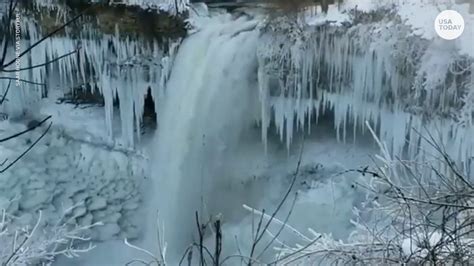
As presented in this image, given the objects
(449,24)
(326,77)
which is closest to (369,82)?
(326,77)

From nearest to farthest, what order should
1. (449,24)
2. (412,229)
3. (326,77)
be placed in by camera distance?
(412,229), (449,24), (326,77)

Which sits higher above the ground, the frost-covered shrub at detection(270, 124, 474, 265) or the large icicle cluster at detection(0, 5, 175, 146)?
the large icicle cluster at detection(0, 5, 175, 146)

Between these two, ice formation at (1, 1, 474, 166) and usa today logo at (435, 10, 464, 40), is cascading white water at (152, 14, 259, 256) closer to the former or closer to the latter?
ice formation at (1, 1, 474, 166)

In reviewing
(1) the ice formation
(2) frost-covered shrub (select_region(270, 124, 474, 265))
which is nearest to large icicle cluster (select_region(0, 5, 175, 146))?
(1) the ice formation

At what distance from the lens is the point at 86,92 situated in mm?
2344

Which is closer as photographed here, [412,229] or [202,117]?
[412,229]

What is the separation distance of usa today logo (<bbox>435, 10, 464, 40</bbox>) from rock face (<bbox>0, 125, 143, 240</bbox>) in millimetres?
1121

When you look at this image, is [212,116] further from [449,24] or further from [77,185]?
[449,24]

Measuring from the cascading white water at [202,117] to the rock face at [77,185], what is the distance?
113mm

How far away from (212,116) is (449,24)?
2.76 ft

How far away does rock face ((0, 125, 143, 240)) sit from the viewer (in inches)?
91.7

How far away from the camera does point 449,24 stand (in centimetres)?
215

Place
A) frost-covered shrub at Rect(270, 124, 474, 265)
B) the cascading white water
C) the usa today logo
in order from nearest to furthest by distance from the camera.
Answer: frost-covered shrub at Rect(270, 124, 474, 265) → the usa today logo → the cascading white water

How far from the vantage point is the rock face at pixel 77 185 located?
2.33 m
